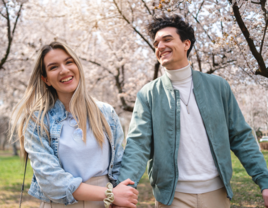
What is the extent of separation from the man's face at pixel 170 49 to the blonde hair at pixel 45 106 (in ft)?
2.27

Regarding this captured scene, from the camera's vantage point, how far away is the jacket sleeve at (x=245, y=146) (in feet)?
6.36

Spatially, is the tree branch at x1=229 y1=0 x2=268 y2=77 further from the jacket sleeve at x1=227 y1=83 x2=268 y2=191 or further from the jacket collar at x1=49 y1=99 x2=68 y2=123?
the jacket collar at x1=49 y1=99 x2=68 y2=123

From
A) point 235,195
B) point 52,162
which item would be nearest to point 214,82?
→ point 52,162

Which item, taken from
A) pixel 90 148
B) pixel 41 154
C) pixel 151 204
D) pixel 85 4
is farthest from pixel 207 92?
pixel 85 4

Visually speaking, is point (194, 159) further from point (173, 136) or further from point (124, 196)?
point (124, 196)

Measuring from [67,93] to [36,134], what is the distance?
41 centimetres

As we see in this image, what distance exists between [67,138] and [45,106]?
314 mm

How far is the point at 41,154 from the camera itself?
64.9 inches

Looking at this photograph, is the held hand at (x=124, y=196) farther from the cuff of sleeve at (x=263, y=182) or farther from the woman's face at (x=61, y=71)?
the cuff of sleeve at (x=263, y=182)

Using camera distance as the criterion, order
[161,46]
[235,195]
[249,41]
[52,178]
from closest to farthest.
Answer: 1. [52,178]
2. [161,46]
3. [249,41]
4. [235,195]

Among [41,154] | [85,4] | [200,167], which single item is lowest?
[200,167]

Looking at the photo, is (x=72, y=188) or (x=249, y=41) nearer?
(x=72, y=188)

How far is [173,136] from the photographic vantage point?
77.4 inches

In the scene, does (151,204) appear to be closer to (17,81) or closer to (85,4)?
(85,4)
